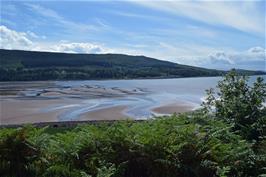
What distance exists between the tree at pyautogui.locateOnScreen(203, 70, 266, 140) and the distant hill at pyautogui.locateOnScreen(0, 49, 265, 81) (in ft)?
358

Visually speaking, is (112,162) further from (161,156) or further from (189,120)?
(189,120)

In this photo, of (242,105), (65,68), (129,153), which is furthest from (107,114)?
(65,68)

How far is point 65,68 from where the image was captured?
147375mm

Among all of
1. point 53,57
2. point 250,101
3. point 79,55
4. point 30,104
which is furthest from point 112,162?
point 79,55

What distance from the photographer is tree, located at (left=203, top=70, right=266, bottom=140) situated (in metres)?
9.72

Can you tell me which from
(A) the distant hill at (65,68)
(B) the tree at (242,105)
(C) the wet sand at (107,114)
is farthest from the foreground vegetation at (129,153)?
(A) the distant hill at (65,68)

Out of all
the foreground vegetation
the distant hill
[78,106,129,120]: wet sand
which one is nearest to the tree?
the foreground vegetation

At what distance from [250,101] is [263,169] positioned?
3946 millimetres

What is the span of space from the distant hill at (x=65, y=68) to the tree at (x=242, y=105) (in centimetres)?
10921

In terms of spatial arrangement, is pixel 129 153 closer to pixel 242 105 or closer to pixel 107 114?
pixel 242 105

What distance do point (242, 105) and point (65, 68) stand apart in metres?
140

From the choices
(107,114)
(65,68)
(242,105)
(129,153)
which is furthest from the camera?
(65,68)

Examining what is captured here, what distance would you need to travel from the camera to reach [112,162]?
276 inches

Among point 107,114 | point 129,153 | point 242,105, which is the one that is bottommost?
point 107,114
